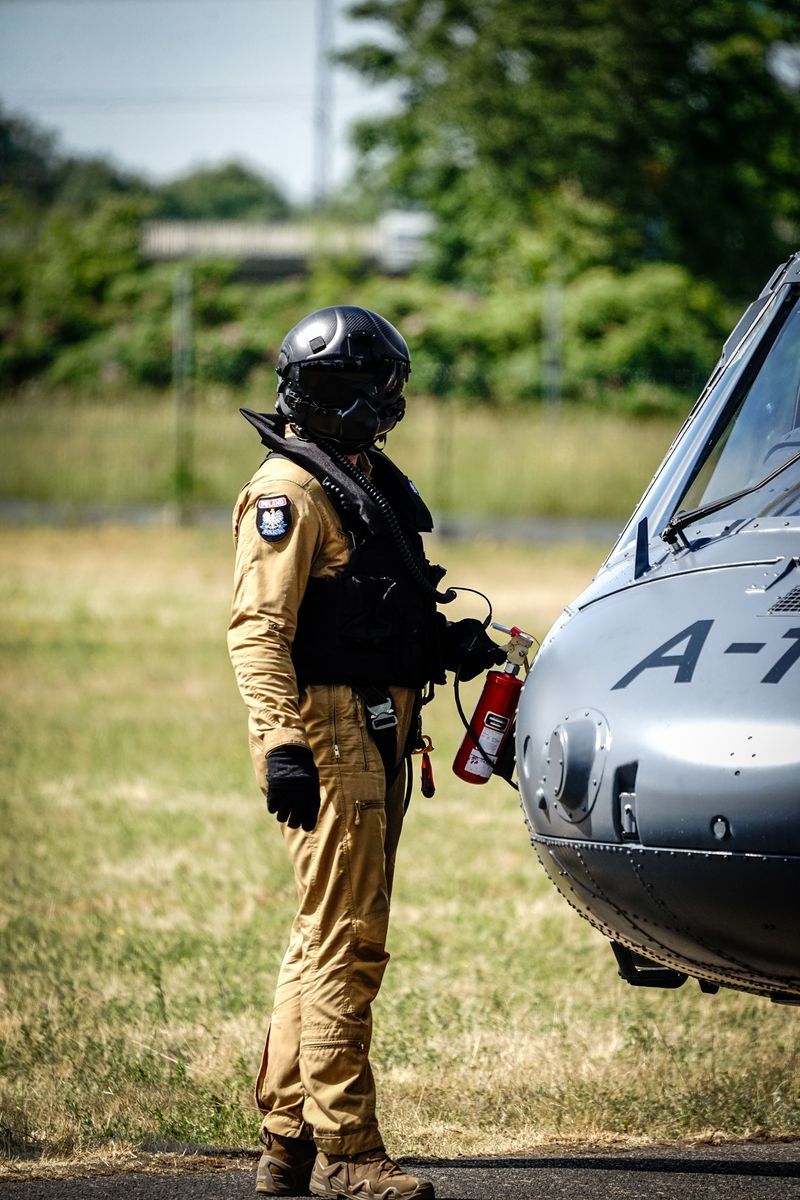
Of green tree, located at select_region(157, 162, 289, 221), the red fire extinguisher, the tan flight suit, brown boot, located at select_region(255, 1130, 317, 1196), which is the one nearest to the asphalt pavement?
brown boot, located at select_region(255, 1130, 317, 1196)

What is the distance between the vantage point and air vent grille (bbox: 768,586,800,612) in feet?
10.1

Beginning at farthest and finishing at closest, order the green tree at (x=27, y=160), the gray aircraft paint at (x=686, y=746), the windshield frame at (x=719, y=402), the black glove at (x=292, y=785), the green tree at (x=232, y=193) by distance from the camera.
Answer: the green tree at (x=232, y=193), the green tree at (x=27, y=160), the windshield frame at (x=719, y=402), the black glove at (x=292, y=785), the gray aircraft paint at (x=686, y=746)

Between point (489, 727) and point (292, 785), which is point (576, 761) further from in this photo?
point (489, 727)

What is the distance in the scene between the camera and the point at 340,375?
4.01 m

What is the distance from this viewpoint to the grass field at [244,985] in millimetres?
4613

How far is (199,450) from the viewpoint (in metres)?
28.2

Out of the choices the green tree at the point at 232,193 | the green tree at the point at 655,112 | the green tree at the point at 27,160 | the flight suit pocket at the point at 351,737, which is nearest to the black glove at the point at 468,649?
the flight suit pocket at the point at 351,737

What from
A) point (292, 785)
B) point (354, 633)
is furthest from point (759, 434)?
point (292, 785)

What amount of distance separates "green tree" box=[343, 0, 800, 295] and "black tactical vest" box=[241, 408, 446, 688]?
26.8 m

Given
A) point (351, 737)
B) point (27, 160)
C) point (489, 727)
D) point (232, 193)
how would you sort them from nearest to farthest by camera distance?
point (351, 737) < point (489, 727) < point (27, 160) < point (232, 193)

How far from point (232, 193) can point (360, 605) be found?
99507 millimetres

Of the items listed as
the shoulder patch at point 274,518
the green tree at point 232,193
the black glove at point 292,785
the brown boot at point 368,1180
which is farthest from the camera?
the green tree at point 232,193

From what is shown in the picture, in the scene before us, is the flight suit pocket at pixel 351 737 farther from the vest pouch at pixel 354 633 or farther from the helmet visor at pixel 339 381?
the helmet visor at pixel 339 381

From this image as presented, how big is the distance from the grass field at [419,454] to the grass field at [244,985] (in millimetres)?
15522
